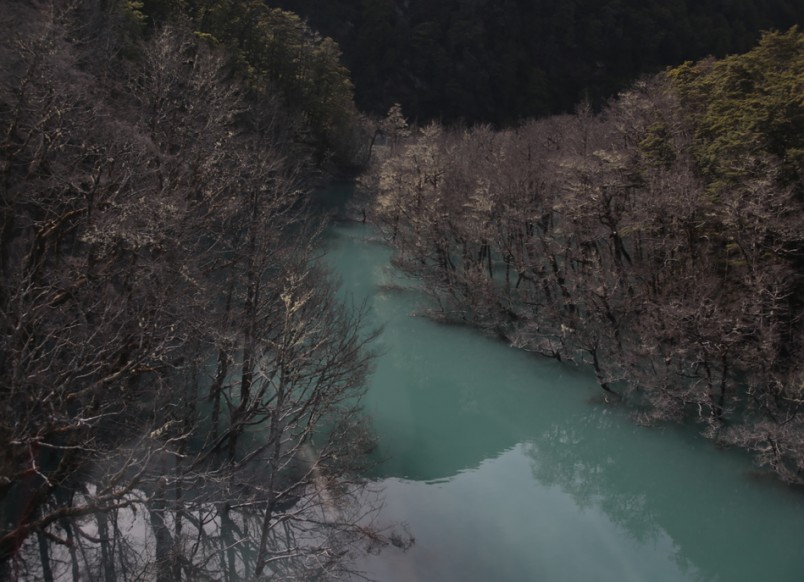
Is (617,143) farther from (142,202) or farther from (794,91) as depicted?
(142,202)

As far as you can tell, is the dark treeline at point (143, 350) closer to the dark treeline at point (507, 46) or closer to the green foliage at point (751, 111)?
the green foliage at point (751, 111)

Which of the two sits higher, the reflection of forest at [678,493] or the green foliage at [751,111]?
the green foliage at [751,111]

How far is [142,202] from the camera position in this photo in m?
11.1

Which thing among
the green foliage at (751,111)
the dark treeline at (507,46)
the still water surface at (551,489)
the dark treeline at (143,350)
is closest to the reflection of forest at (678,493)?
the still water surface at (551,489)

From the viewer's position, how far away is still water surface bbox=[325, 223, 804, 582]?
1380 centimetres

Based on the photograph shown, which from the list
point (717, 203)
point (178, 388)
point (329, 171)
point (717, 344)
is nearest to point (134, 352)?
point (178, 388)

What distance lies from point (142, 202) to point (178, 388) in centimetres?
339

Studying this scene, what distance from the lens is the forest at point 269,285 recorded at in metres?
10.6

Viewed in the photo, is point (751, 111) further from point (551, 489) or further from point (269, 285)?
point (269, 285)

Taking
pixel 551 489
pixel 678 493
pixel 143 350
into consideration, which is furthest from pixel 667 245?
pixel 143 350

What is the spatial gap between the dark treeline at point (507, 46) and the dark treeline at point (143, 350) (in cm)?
6558

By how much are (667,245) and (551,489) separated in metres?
7.48

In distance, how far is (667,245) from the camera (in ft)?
61.5

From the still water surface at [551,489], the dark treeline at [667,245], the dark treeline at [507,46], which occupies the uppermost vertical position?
the dark treeline at [507,46]
